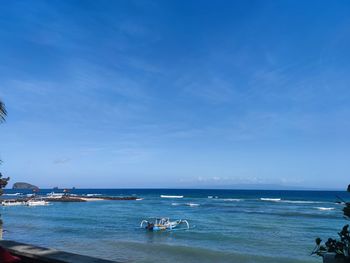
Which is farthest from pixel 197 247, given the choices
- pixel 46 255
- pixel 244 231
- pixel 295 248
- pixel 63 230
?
pixel 46 255

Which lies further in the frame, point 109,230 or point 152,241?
point 109,230

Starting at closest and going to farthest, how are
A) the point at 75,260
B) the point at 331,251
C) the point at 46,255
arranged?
1. the point at 331,251
2. the point at 75,260
3. the point at 46,255

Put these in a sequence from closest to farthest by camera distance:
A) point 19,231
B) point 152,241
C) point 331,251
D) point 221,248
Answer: point 331,251, point 221,248, point 152,241, point 19,231

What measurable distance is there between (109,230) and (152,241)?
6.35 metres

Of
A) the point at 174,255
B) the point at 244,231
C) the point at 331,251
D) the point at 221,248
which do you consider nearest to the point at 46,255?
the point at 331,251

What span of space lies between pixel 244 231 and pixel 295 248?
6.90 meters

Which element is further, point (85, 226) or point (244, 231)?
point (85, 226)

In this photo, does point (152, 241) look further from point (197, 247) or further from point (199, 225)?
point (199, 225)

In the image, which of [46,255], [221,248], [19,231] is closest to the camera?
[46,255]

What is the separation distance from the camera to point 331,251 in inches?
108

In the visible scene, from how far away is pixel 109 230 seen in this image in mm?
27875

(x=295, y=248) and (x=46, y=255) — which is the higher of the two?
(x=46, y=255)

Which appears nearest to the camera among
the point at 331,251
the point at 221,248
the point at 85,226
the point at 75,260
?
the point at 331,251

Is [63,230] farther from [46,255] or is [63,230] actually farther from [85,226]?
[46,255]
